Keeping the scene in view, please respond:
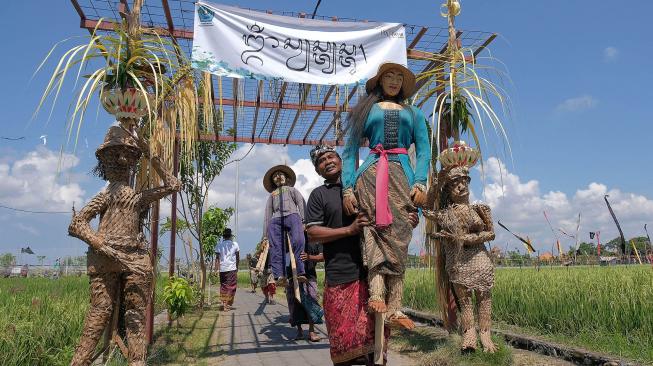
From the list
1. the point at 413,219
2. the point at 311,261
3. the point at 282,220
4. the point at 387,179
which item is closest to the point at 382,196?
the point at 387,179

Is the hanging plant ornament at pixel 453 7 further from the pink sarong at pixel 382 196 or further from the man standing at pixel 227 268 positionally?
the man standing at pixel 227 268

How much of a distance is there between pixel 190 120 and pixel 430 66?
9.22 ft

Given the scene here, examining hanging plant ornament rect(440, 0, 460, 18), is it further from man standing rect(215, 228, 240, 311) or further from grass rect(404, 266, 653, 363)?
man standing rect(215, 228, 240, 311)

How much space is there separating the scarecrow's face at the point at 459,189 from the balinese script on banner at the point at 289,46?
1.65 meters

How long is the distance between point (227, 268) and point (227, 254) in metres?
0.27

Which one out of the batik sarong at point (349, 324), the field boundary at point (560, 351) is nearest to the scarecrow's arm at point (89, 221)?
the batik sarong at point (349, 324)

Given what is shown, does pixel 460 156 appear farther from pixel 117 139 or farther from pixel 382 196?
pixel 117 139

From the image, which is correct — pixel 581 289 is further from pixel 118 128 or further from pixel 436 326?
pixel 118 128

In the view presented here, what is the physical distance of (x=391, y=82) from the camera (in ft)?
10.2

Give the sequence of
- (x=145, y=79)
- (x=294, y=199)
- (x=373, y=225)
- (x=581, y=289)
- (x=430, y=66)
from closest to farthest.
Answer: (x=373, y=225) → (x=145, y=79) → (x=581, y=289) → (x=430, y=66) → (x=294, y=199)

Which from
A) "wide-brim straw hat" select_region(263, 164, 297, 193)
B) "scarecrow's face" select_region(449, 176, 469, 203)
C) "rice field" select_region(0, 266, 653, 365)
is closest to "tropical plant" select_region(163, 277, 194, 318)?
"rice field" select_region(0, 266, 653, 365)

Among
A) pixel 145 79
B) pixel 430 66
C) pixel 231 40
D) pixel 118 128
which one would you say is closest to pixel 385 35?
pixel 430 66

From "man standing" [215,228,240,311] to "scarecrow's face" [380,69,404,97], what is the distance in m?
6.09

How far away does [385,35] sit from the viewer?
5.17 m
